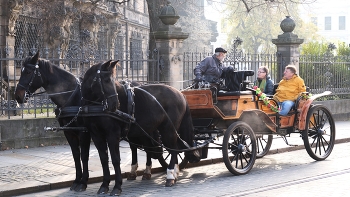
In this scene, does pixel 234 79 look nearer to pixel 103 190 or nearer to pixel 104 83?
pixel 104 83

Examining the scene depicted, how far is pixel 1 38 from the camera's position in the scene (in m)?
23.3

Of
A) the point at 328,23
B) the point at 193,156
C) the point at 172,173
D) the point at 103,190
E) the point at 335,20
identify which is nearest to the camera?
the point at 103,190

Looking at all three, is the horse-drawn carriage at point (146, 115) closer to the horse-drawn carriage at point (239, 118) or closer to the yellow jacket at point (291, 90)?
the horse-drawn carriage at point (239, 118)

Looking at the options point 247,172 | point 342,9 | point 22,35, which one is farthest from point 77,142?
point 342,9

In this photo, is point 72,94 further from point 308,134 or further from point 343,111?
point 343,111

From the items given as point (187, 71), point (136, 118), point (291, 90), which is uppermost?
point (187, 71)

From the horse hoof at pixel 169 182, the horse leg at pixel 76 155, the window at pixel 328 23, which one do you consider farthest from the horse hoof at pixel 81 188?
the window at pixel 328 23

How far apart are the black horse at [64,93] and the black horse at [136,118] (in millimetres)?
→ 402

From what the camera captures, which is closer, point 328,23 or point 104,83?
point 104,83

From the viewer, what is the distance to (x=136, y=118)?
939 cm

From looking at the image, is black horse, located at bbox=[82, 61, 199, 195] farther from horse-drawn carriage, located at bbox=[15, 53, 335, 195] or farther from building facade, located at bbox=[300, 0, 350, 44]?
building facade, located at bbox=[300, 0, 350, 44]

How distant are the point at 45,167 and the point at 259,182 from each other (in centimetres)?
396

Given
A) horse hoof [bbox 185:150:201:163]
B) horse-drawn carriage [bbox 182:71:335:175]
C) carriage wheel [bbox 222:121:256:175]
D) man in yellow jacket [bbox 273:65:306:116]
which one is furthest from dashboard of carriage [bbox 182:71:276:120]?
man in yellow jacket [bbox 273:65:306:116]

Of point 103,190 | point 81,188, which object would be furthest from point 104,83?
point 81,188
